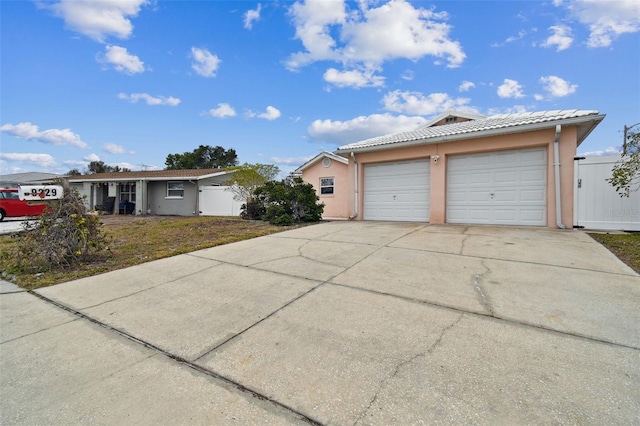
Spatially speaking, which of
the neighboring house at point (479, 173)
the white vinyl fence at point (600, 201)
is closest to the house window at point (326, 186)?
the neighboring house at point (479, 173)

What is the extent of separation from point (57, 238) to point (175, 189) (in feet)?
50.3

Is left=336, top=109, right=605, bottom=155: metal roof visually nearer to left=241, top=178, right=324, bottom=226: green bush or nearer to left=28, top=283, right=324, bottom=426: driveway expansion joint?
left=241, top=178, right=324, bottom=226: green bush

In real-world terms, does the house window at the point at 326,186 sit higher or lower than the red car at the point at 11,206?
higher

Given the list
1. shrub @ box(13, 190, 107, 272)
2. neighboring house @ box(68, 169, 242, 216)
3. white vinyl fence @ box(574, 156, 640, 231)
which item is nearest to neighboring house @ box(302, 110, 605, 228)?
white vinyl fence @ box(574, 156, 640, 231)

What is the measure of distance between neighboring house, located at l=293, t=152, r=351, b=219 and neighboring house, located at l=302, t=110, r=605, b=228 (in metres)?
2.54

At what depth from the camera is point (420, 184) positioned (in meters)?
10.4

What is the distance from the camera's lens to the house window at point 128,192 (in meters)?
20.6

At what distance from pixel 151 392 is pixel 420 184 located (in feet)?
32.6

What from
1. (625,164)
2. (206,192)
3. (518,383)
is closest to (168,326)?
(518,383)

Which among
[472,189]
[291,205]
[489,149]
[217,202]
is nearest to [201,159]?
[217,202]

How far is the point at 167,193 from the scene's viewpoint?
19.8 m

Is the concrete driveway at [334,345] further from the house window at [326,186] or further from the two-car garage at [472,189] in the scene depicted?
the house window at [326,186]

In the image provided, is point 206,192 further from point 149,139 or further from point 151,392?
point 151,392

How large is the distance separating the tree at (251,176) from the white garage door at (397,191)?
575cm
